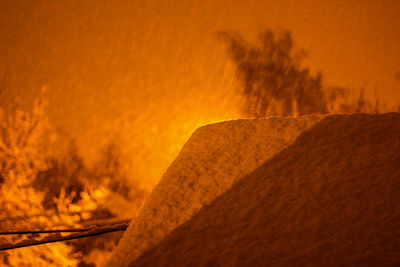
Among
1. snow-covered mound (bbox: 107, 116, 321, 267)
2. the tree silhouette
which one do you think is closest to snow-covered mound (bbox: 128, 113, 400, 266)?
snow-covered mound (bbox: 107, 116, 321, 267)

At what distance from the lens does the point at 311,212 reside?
33.8 inches

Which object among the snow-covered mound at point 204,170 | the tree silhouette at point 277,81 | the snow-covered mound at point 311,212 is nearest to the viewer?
the snow-covered mound at point 311,212

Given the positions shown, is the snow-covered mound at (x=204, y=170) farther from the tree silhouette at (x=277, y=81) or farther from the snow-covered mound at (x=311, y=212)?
the tree silhouette at (x=277, y=81)

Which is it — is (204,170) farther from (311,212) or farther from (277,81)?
(277,81)

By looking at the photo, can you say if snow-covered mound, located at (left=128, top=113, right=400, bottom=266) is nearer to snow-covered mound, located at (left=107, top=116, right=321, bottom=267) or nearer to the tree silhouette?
snow-covered mound, located at (left=107, top=116, right=321, bottom=267)

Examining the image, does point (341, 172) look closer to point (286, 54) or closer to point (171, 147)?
point (171, 147)

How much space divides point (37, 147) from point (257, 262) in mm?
2798

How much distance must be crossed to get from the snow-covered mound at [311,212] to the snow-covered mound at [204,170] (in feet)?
0.09

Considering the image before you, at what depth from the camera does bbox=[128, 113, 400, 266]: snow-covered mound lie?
2.43ft

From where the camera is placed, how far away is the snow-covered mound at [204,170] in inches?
38.9

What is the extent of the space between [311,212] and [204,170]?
0.44 metres

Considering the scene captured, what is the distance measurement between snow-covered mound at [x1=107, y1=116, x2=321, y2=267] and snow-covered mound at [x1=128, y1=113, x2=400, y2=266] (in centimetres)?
3

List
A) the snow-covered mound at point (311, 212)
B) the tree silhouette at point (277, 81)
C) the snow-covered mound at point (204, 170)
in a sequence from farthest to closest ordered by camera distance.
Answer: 1. the tree silhouette at point (277, 81)
2. the snow-covered mound at point (204, 170)
3. the snow-covered mound at point (311, 212)

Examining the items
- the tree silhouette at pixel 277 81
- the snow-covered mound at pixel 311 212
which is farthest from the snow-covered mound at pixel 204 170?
the tree silhouette at pixel 277 81
